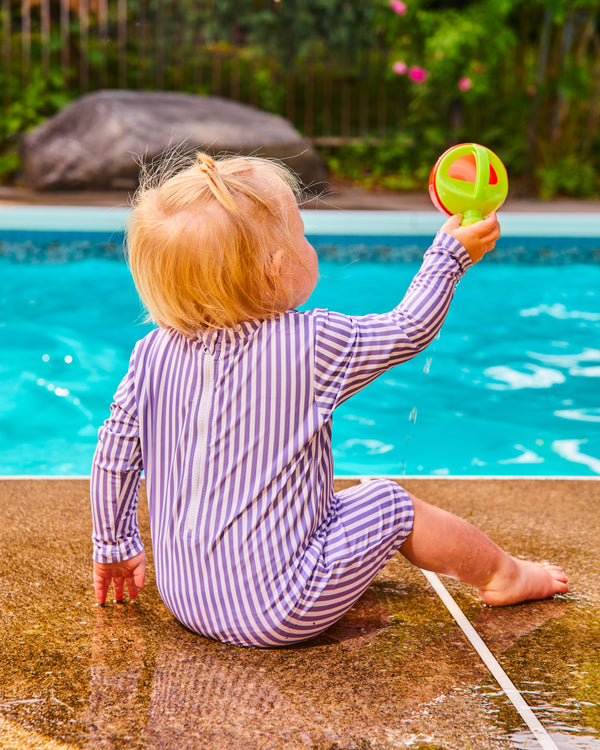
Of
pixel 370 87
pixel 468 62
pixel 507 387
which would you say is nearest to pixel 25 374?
pixel 507 387

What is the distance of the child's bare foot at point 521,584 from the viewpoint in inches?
63.7

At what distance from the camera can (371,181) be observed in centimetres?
906

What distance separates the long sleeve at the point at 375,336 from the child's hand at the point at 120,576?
450 mm

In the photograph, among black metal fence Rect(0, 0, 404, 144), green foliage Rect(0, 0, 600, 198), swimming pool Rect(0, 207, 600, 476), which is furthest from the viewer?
black metal fence Rect(0, 0, 404, 144)

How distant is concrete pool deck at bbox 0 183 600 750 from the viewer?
4.07ft

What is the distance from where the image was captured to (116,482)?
5.00 feet

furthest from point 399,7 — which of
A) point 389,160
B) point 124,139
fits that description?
point 124,139

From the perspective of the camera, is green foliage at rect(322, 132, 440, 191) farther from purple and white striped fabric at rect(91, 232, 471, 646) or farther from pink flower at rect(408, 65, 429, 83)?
purple and white striped fabric at rect(91, 232, 471, 646)

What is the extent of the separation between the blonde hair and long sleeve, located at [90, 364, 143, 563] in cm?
19

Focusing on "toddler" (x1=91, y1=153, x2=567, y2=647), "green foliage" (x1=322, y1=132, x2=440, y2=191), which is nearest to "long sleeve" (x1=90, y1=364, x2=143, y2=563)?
"toddler" (x1=91, y1=153, x2=567, y2=647)

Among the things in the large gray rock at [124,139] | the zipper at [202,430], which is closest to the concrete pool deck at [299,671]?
the zipper at [202,430]

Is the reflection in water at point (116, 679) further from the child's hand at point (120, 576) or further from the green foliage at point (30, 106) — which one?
the green foliage at point (30, 106)

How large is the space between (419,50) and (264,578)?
751 centimetres

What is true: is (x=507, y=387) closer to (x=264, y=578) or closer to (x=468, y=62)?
(x=264, y=578)
